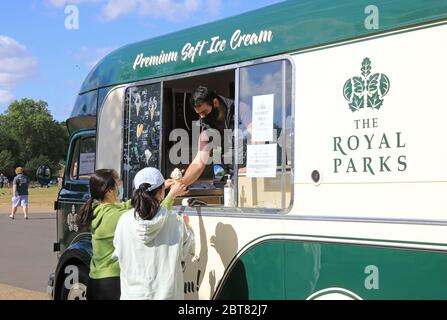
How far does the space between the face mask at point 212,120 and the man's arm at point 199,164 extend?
0.79 feet

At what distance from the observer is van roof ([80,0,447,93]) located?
3.54m

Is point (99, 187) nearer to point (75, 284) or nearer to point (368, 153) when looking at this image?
Answer: point (75, 284)

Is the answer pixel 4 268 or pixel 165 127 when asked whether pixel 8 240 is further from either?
pixel 165 127

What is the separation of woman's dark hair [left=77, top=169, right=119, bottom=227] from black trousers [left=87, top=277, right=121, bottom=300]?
0.48 meters

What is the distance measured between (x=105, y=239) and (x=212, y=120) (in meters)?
1.77

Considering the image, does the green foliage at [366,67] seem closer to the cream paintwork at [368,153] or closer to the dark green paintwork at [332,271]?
the cream paintwork at [368,153]

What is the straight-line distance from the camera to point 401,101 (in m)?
3.47

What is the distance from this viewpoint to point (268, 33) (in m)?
4.26

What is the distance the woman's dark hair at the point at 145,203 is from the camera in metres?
3.69

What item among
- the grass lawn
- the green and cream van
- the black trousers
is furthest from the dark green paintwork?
the grass lawn

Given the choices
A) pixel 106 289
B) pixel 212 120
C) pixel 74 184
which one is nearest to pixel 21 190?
pixel 74 184

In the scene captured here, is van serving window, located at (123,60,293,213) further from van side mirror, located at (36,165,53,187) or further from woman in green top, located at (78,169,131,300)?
van side mirror, located at (36,165,53,187)

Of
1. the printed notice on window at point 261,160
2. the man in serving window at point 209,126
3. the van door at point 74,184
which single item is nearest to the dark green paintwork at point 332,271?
the printed notice on window at point 261,160

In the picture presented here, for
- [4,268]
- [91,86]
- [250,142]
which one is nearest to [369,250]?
[250,142]
